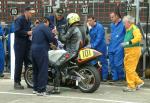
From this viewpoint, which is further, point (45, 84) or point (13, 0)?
point (13, 0)

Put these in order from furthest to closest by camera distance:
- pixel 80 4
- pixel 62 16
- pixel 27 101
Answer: pixel 80 4 → pixel 62 16 → pixel 27 101

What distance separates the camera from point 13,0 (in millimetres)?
15328

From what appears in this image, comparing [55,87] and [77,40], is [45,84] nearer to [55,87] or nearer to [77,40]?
[55,87]

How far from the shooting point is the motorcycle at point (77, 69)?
1047cm

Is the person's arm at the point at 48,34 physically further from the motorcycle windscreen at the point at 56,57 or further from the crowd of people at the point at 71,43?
the motorcycle windscreen at the point at 56,57

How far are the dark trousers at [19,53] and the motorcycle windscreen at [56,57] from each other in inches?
31.4

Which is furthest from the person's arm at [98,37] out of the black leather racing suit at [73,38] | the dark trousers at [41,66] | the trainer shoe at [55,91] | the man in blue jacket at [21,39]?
the dark trousers at [41,66]

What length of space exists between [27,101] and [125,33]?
10.5 ft

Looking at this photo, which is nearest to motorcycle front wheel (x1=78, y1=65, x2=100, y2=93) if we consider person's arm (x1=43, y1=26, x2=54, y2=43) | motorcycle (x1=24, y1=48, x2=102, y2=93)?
motorcycle (x1=24, y1=48, x2=102, y2=93)

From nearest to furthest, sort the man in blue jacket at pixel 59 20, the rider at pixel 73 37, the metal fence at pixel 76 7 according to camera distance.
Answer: the rider at pixel 73 37 → the man in blue jacket at pixel 59 20 → the metal fence at pixel 76 7

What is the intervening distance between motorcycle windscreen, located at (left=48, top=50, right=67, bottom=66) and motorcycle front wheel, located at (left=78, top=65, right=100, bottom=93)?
0.49 m

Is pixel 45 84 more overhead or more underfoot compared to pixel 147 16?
more underfoot

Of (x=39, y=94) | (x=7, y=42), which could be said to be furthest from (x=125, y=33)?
(x=7, y=42)

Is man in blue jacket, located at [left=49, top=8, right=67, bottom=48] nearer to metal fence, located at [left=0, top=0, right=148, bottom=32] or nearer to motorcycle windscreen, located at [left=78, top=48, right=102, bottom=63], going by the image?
metal fence, located at [left=0, top=0, right=148, bottom=32]
